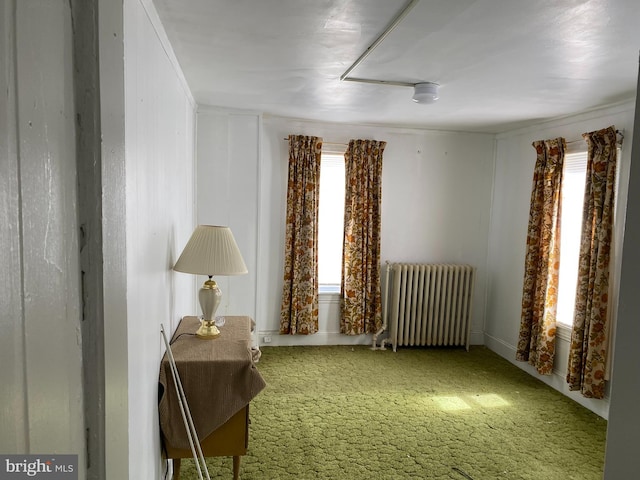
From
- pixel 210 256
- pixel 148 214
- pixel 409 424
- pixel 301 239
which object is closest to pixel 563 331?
pixel 409 424

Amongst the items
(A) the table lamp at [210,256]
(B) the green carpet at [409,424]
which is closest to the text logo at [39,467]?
(A) the table lamp at [210,256]

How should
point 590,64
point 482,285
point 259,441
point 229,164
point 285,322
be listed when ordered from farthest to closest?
point 482,285
point 285,322
point 229,164
point 259,441
point 590,64

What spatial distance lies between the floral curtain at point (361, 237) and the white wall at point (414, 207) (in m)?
0.17

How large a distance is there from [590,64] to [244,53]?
1.96m

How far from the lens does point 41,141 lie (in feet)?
1.52

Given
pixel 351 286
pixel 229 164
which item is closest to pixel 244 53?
pixel 229 164

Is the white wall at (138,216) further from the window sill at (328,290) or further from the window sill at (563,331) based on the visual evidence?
the window sill at (563,331)

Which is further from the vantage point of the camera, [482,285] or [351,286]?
[482,285]

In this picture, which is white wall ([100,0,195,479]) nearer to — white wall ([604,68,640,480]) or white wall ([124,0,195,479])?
white wall ([124,0,195,479])

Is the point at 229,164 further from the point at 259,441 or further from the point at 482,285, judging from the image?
the point at 482,285

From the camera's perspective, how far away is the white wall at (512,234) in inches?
154

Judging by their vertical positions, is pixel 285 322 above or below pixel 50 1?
below

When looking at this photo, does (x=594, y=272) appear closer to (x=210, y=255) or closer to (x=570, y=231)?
(x=570, y=231)

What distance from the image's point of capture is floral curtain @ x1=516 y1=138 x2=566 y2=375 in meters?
3.94
